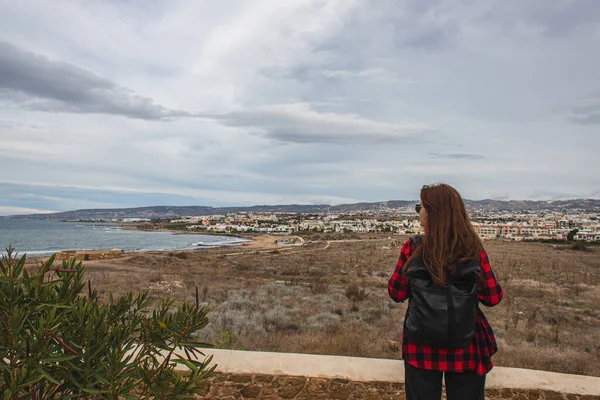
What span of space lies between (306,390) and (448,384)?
1.41 meters

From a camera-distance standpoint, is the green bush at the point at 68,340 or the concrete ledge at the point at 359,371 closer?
the green bush at the point at 68,340

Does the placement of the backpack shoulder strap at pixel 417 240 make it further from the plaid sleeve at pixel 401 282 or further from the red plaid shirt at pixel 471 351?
the red plaid shirt at pixel 471 351

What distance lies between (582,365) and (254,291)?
8.47 metres

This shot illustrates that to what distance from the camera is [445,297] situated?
5.73 ft

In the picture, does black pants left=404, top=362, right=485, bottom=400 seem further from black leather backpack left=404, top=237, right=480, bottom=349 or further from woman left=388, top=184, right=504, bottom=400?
black leather backpack left=404, top=237, right=480, bottom=349

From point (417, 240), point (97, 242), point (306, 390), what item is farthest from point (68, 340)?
point (97, 242)

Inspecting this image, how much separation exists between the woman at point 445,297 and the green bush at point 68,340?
931mm

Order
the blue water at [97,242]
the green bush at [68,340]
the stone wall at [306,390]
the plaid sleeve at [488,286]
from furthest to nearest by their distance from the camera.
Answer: the blue water at [97,242] < the stone wall at [306,390] < the plaid sleeve at [488,286] < the green bush at [68,340]

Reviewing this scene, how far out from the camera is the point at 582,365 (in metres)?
4.70

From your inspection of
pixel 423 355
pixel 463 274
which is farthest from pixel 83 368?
pixel 463 274

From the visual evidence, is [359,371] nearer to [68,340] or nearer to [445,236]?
[445,236]

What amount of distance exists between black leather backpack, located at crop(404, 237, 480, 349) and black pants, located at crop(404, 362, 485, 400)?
19cm

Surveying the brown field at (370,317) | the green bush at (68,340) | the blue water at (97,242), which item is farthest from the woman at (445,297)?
the blue water at (97,242)

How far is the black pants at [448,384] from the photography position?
6.13 feet
